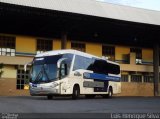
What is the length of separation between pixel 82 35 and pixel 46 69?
19173 mm

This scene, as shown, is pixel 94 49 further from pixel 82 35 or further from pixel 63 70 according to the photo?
pixel 63 70

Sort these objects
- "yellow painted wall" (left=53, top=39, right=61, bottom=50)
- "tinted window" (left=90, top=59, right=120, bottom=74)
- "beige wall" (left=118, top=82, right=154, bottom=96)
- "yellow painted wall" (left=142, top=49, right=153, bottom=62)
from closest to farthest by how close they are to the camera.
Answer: "tinted window" (left=90, top=59, right=120, bottom=74), "yellow painted wall" (left=53, top=39, right=61, bottom=50), "beige wall" (left=118, top=82, right=154, bottom=96), "yellow painted wall" (left=142, top=49, right=153, bottom=62)

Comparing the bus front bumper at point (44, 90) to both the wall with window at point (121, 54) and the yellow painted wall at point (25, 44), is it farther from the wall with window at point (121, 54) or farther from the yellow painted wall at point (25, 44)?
the wall with window at point (121, 54)

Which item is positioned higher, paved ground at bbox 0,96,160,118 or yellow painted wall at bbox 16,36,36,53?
yellow painted wall at bbox 16,36,36,53

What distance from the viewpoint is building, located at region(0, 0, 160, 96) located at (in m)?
36.5

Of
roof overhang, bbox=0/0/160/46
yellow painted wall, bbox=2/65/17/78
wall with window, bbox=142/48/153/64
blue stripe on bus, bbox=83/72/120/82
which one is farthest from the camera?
wall with window, bbox=142/48/153/64

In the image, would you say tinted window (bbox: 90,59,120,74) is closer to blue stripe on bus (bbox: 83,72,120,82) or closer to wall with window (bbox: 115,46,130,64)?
blue stripe on bus (bbox: 83,72,120,82)

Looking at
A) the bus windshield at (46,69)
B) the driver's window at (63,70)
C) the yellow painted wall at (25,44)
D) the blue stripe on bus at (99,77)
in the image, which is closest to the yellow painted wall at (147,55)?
the yellow painted wall at (25,44)

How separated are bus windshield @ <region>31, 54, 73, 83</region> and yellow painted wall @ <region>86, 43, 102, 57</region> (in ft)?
63.8

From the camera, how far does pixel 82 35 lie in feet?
144

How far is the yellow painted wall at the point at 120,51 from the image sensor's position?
1855 inches

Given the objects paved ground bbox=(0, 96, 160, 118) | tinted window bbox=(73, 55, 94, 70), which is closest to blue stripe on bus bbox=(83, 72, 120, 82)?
tinted window bbox=(73, 55, 94, 70)

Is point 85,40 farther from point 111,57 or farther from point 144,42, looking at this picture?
point 144,42

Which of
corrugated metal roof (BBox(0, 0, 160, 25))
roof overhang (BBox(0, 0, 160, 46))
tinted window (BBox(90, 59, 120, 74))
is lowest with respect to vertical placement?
tinted window (BBox(90, 59, 120, 74))
